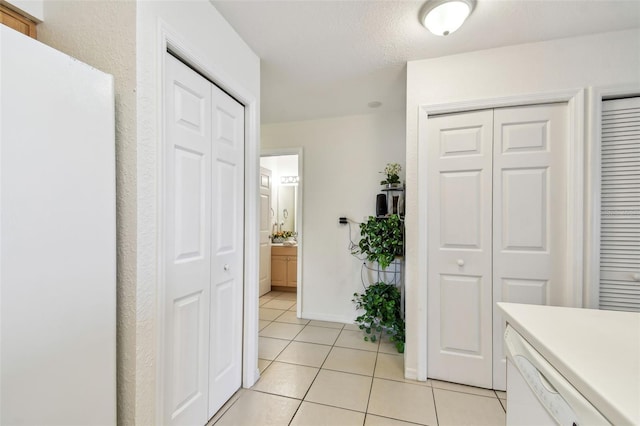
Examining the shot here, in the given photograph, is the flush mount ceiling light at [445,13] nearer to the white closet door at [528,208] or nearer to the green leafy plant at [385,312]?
the white closet door at [528,208]

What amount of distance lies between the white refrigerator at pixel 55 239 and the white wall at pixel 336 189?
7.93 feet

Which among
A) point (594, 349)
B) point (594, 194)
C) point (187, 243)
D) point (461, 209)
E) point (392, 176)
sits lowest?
point (594, 349)

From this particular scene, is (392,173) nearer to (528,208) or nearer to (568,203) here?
(528,208)

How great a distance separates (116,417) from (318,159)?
2.83m

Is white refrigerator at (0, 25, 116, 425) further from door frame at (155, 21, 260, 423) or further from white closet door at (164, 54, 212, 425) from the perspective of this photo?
white closet door at (164, 54, 212, 425)

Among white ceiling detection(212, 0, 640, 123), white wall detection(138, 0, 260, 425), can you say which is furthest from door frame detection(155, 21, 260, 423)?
white ceiling detection(212, 0, 640, 123)

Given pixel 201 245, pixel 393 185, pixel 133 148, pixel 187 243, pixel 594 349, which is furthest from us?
pixel 393 185

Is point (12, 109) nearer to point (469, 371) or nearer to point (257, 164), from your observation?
point (257, 164)

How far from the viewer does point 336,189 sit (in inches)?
130

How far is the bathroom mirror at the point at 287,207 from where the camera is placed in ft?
17.0

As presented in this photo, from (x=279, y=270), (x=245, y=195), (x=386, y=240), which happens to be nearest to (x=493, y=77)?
(x=386, y=240)

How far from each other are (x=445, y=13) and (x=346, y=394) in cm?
248

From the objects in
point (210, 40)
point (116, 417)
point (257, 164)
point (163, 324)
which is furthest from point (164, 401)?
point (210, 40)

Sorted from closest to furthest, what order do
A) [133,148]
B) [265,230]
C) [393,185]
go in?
1. [133,148]
2. [393,185]
3. [265,230]
